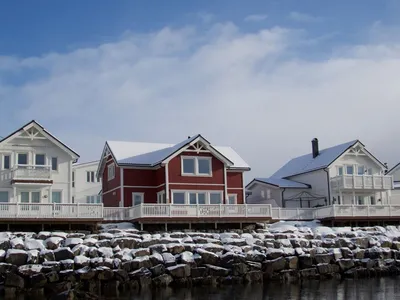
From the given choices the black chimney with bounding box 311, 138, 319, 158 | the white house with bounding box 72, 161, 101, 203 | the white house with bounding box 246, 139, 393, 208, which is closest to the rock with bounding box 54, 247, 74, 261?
the white house with bounding box 246, 139, 393, 208

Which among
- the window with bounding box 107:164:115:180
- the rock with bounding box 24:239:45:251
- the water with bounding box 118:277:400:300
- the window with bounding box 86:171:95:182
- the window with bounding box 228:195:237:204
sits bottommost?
the water with bounding box 118:277:400:300

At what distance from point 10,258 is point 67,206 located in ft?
23.0

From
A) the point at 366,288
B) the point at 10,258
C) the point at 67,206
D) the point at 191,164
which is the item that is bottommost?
the point at 366,288

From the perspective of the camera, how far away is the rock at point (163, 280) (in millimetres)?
29156

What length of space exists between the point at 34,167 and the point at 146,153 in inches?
329

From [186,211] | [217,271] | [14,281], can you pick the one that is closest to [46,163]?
[186,211]

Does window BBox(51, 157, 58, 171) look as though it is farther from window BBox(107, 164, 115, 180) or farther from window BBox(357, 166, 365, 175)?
window BBox(357, 166, 365, 175)

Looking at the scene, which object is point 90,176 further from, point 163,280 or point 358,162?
point 163,280

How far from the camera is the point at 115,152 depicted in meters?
42.7

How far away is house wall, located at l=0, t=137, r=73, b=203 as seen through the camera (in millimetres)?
38250

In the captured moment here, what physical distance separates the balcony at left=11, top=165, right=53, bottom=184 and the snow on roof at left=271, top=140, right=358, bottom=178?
71.8ft

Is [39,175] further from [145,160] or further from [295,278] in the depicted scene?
[295,278]

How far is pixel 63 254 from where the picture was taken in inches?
1142

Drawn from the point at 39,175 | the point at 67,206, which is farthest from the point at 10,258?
the point at 39,175
